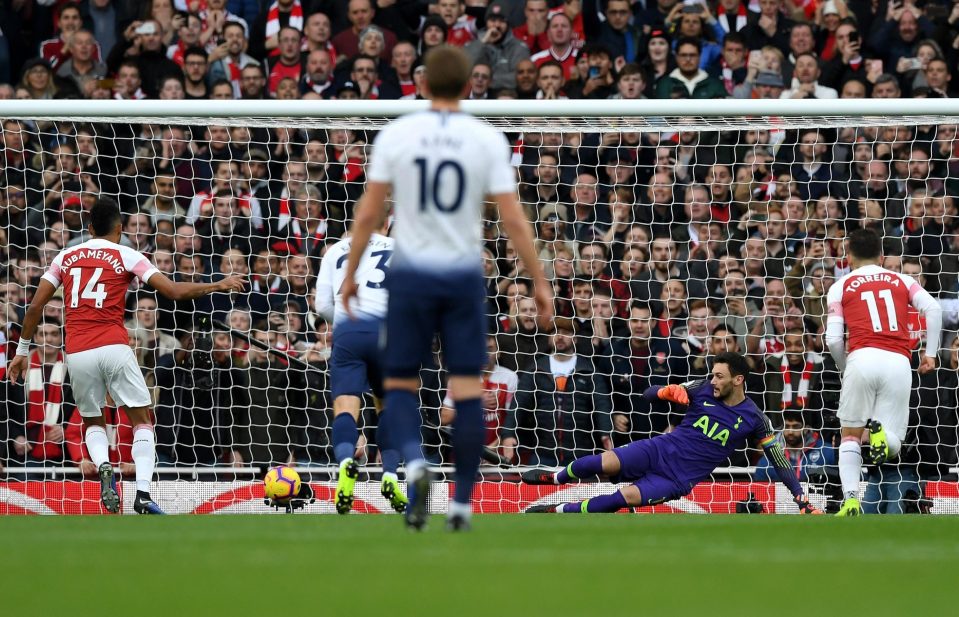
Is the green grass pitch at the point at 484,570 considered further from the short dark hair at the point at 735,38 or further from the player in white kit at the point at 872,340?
the short dark hair at the point at 735,38

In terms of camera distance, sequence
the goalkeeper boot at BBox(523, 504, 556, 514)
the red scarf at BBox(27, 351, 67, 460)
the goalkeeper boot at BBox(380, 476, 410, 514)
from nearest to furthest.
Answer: the goalkeeper boot at BBox(380, 476, 410, 514)
the goalkeeper boot at BBox(523, 504, 556, 514)
the red scarf at BBox(27, 351, 67, 460)

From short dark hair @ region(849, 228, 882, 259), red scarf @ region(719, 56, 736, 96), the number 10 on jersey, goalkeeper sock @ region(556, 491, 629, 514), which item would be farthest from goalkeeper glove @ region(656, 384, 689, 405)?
the number 10 on jersey

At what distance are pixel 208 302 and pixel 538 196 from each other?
3.20 metres

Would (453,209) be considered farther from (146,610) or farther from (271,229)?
(271,229)

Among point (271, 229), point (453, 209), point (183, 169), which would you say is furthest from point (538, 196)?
point (453, 209)

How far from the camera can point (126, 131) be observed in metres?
13.8

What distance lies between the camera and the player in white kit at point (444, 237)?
5.77m

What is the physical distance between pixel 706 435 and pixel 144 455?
4120 millimetres

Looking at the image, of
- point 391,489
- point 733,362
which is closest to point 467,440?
point 391,489

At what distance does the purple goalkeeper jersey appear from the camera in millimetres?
10602

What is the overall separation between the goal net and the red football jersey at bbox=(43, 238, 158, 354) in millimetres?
1950

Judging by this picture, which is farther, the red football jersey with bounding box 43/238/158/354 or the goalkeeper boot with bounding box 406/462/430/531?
the red football jersey with bounding box 43/238/158/354

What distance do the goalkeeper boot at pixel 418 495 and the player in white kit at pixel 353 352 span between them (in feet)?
7.00

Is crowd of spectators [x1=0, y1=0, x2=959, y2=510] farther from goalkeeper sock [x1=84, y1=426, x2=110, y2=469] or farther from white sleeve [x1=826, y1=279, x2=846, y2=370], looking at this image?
goalkeeper sock [x1=84, y1=426, x2=110, y2=469]
